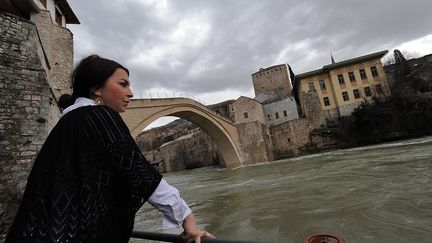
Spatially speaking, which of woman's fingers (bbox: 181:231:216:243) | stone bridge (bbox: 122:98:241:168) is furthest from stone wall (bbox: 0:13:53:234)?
stone bridge (bbox: 122:98:241:168)

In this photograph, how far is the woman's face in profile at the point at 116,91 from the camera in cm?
136

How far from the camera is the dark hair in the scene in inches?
52.8

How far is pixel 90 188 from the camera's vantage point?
1033 millimetres

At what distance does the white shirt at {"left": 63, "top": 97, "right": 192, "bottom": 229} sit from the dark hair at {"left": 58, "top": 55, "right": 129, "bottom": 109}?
0.59 meters

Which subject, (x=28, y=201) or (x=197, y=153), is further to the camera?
(x=197, y=153)

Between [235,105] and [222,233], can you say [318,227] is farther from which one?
[235,105]

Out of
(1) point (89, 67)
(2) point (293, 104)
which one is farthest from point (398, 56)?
(1) point (89, 67)

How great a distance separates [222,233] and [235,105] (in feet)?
88.4

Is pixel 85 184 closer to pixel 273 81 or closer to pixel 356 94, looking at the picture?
pixel 356 94

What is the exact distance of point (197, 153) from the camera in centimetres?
3912

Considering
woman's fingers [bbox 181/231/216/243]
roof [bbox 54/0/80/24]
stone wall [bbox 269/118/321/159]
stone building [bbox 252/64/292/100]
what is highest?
stone building [bbox 252/64/292/100]

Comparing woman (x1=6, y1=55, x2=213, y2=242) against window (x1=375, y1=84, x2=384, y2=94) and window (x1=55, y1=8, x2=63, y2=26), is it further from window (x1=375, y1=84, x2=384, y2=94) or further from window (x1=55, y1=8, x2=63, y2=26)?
window (x1=375, y1=84, x2=384, y2=94)

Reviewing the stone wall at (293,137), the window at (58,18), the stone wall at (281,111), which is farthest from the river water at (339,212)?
the stone wall at (281,111)

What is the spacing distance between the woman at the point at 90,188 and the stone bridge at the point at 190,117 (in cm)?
1682
